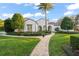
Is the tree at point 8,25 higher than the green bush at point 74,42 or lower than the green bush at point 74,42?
higher

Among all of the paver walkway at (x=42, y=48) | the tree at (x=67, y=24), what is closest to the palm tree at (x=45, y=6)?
the tree at (x=67, y=24)

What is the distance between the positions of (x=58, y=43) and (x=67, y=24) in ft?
1.17

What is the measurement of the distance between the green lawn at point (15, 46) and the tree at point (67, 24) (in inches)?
22.3

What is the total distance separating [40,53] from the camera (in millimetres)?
4398

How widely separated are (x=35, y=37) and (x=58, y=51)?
0.48 m

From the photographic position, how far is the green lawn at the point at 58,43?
443cm

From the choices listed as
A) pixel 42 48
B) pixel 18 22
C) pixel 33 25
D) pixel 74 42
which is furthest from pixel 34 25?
pixel 74 42

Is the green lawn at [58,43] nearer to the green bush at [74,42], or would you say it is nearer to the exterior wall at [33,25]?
the green bush at [74,42]

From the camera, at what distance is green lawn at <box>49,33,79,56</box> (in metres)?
4.43

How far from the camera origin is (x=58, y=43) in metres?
4.51

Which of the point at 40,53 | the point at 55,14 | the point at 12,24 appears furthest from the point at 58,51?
the point at 12,24

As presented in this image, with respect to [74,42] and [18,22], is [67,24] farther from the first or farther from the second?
[18,22]

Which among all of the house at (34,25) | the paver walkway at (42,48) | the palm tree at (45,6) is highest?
the palm tree at (45,6)

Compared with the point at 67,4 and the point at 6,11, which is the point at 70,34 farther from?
the point at 6,11
